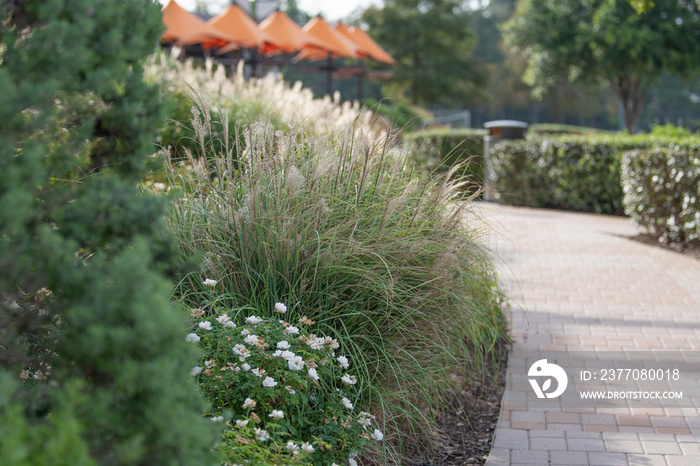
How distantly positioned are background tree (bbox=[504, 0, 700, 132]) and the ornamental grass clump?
20.5 metres

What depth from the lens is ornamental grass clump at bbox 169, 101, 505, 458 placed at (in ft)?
9.56

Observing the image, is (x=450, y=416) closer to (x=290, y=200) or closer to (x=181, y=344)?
(x=290, y=200)

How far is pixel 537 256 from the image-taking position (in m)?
7.68

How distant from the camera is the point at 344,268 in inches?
115

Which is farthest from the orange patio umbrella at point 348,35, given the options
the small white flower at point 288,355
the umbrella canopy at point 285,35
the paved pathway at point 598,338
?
the small white flower at point 288,355

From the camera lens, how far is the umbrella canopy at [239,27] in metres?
14.4

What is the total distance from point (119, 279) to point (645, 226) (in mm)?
8623

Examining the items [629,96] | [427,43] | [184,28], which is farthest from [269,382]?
[427,43]

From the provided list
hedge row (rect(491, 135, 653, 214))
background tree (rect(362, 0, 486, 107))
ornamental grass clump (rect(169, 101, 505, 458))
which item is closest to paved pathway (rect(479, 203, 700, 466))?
ornamental grass clump (rect(169, 101, 505, 458))

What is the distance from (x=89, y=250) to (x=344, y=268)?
55.0 inches

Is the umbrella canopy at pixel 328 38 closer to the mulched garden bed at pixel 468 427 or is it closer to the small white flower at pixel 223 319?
the mulched garden bed at pixel 468 427

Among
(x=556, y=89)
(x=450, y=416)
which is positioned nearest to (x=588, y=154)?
(x=450, y=416)

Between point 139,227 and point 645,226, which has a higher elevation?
point 139,227

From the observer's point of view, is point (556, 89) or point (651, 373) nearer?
point (651, 373)
